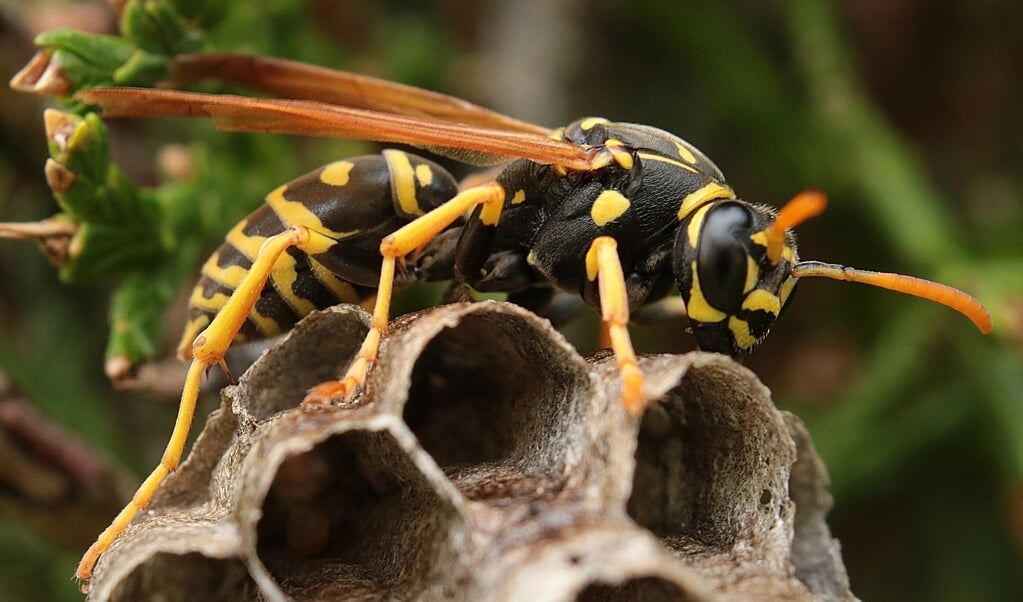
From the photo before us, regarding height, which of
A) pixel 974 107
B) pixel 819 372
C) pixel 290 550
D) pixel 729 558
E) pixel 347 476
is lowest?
pixel 290 550

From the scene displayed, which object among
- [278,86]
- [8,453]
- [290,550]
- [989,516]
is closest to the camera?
[290,550]

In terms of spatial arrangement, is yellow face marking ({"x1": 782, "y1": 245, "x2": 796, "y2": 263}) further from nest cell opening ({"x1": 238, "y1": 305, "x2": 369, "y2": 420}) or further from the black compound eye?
nest cell opening ({"x1": 238, "y1": 305, "x2": 369, "y2": 420})

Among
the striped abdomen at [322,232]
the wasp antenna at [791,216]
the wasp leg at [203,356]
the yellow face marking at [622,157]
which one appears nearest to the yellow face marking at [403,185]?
the striped abdomen at [322,232]

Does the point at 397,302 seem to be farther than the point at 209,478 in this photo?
Yes

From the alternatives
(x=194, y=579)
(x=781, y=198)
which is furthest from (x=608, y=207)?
(x=781, y=198)

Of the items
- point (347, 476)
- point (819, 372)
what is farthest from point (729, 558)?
point (819, 372)

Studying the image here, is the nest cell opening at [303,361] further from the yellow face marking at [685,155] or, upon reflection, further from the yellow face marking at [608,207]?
the yellow face marking at [685,155]

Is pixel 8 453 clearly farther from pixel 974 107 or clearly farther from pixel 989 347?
pixel 974 107

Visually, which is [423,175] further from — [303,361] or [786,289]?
[786,289]
